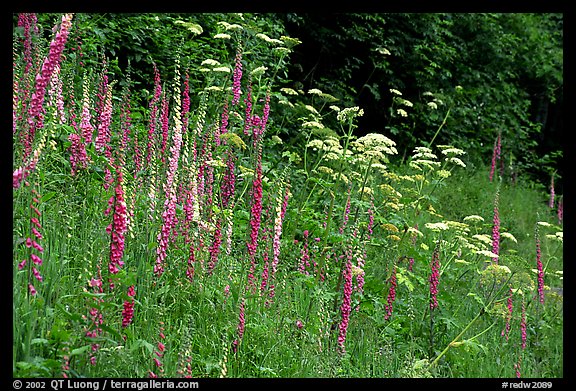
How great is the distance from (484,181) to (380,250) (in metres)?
5.94

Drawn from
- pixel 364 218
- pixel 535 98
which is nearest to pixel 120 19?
pixel 364 218

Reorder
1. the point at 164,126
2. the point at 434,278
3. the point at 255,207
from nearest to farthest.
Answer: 1. the point at 255,207
2. the point at 164,126
3. the point at 434,278

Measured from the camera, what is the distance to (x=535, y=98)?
16.3 m

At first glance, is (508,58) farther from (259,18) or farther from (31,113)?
(31,113)

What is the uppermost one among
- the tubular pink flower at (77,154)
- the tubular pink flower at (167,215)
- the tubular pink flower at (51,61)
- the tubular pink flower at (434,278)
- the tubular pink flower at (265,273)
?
the tubular pink flower at (51,61)

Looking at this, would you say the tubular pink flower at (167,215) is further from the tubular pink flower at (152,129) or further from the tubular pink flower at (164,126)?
the tubular pink flower at (164,126)

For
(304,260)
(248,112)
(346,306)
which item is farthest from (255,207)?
(248,112)

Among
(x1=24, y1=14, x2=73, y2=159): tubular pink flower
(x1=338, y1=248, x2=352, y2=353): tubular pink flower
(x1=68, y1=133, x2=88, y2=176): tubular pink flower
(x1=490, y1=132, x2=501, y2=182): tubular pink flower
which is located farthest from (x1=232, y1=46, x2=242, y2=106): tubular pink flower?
(x1=490, y1=132, x2=501, y2=182): tubular pink flower

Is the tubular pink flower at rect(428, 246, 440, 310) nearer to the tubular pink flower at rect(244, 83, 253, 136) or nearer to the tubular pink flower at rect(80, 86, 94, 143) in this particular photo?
the tubular pink flower at rect(244, 83, 253, 136)

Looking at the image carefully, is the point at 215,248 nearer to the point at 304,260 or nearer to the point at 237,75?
the point at 304,260

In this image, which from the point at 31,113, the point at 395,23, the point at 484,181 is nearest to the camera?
the point at 31,113

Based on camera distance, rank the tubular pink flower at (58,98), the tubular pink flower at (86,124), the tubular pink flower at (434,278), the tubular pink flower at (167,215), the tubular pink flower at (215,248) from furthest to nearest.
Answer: the tubular pink flower at (434,278) → the tubular pink flower at (58,98) → the tubular pink flower at (86,124) → the tubular pink flower at (215,248) → the tubular pink flower at (167,215)

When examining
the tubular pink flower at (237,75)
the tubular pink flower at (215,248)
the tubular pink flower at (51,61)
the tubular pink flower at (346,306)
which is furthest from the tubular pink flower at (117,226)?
the tubular pink flower at (237,75)
